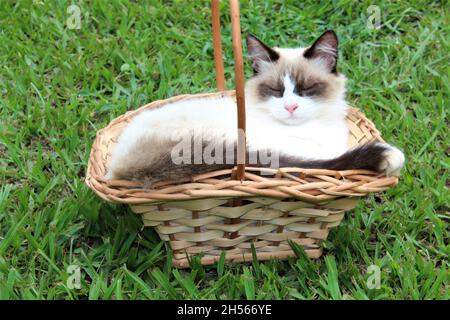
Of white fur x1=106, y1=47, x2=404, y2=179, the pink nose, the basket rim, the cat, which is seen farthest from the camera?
the pink nose

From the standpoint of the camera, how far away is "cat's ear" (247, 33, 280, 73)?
2.39 m

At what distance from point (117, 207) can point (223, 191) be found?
2.60 ft

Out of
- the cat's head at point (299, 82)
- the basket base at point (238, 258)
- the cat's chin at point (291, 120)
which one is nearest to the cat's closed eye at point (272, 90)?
the cat's head at point (299, 82)

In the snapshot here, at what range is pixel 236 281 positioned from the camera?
2.11m

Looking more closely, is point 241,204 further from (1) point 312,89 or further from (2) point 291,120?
(1) point 312,89

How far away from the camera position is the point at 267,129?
7.54ft

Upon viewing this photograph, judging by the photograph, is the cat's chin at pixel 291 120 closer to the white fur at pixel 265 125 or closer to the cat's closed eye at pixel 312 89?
the white fur at pixel 265 125

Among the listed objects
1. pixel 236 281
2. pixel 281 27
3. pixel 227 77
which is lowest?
pixel 236 281

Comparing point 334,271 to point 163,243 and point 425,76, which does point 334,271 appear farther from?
point 425,76

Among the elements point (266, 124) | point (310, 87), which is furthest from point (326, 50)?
point (266, 124)

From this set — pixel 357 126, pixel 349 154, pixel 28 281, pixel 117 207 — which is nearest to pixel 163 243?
pixel 117 207

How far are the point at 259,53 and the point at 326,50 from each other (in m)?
0.28

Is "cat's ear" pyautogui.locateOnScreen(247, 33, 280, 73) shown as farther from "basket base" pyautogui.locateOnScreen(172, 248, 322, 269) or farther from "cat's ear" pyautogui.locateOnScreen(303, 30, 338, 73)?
"basket base" pyautogui.locateOnScreen(172, 248, 322, 269)

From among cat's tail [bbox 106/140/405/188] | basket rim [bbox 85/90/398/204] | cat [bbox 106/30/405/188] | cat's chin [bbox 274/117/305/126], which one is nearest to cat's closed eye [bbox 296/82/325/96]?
cat [bbox 106/30/405/188]
